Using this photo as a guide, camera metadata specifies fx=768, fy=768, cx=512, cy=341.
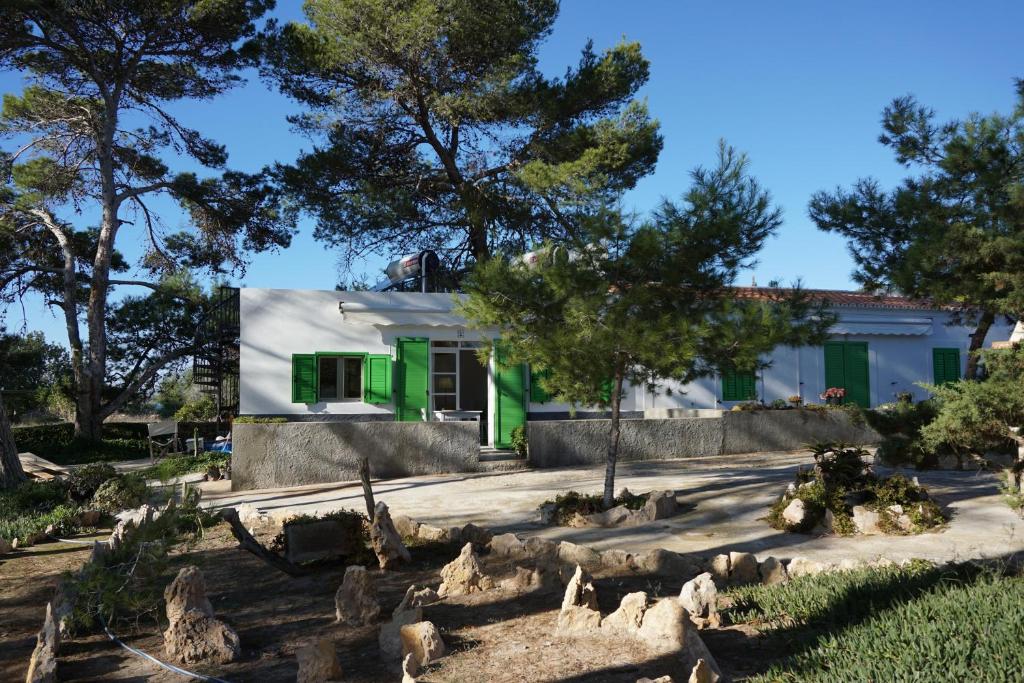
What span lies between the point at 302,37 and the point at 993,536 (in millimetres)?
17136

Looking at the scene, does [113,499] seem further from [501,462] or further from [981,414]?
[981,414]

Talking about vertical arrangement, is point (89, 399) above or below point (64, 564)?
above

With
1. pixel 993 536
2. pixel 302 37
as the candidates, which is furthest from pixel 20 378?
pixel 993 536

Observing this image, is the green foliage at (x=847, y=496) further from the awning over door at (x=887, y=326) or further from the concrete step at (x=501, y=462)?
the awning over door at (x=887, y=326)

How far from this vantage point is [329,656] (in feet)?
12.3

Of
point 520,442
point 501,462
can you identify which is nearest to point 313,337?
point 520,442

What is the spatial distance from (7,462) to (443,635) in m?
9.29

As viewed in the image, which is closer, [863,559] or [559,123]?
[863,559]

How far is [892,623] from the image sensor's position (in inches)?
137

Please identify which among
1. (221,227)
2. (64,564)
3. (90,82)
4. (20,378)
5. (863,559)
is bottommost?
(64,564)

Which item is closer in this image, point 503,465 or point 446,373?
point 503,465

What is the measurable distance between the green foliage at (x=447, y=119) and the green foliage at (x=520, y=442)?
4657 millimetres

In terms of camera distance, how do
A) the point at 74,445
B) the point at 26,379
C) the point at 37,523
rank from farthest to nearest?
the point at 26,379, the point at 74,445, the point at 37,523

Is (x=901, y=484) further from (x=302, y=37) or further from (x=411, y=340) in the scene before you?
(x=302, y=37)
